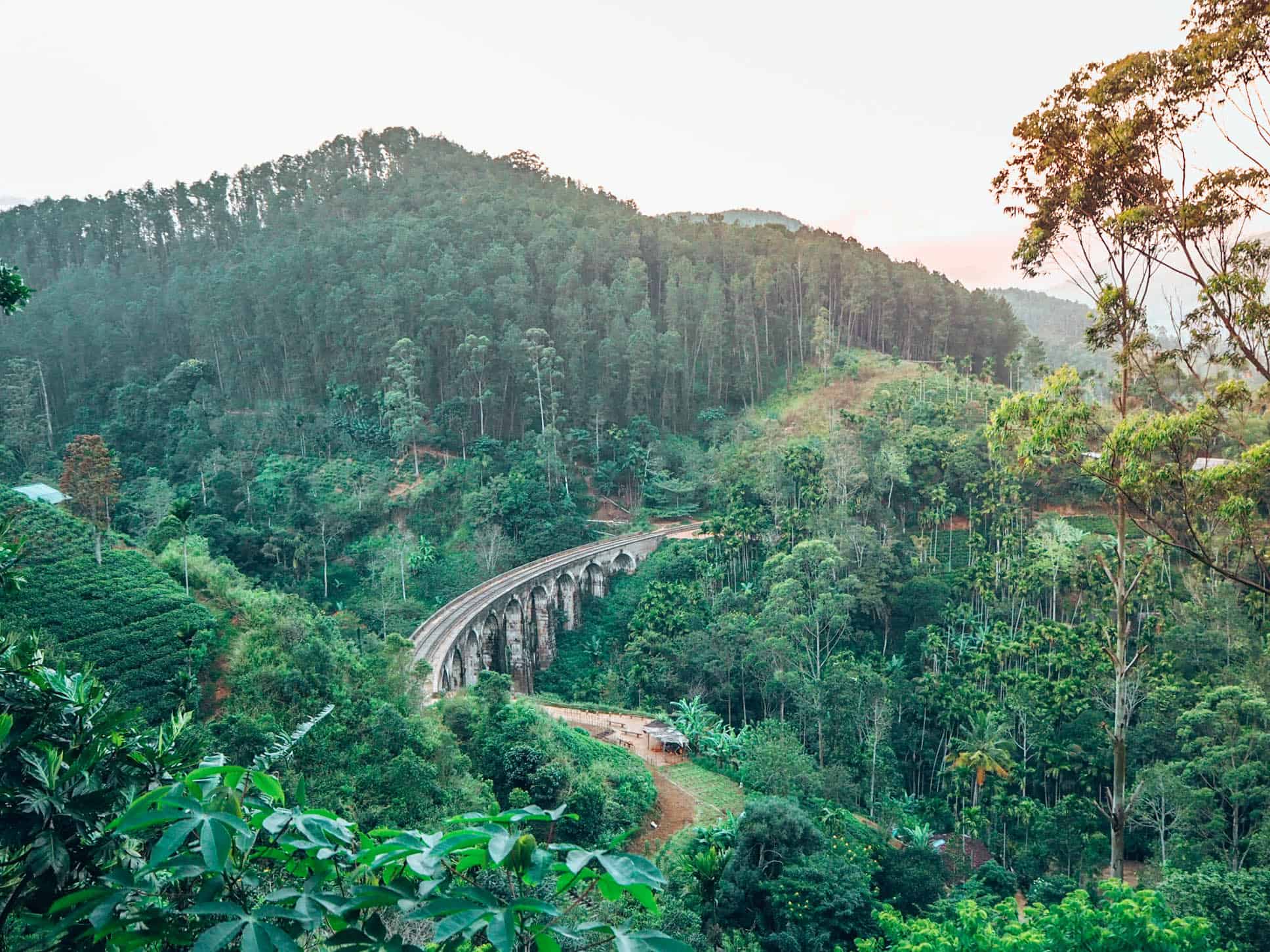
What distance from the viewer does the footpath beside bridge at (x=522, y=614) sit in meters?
26.8

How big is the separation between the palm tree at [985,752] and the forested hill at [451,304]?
1152 inches

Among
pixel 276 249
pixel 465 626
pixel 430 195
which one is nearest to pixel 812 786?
pixel 465 626

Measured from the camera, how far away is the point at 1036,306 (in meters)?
142

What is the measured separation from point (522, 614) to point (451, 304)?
84.3 feet

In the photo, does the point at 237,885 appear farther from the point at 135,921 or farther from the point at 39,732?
the point at 39,732

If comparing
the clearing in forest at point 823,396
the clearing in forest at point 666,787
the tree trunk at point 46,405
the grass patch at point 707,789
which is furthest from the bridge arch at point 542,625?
the tree trunk at point 46,405

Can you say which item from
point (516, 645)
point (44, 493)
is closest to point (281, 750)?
point (516, 645)

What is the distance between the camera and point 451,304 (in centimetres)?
5044

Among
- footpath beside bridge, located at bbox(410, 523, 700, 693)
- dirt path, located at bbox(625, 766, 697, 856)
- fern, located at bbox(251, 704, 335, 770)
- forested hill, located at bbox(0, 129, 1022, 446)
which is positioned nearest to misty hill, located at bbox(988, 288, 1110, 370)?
forested hill, located at bbox(0, 129, 1022, 446)

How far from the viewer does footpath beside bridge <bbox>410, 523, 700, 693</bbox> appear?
26.8m

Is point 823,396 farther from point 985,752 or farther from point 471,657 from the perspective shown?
point 985,752

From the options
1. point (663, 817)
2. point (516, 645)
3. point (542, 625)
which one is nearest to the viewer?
point (663, 817)

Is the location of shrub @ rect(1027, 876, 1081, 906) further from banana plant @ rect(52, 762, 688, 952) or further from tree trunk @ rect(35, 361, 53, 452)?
tree trunk @ rect(35, 361, 53, 452)

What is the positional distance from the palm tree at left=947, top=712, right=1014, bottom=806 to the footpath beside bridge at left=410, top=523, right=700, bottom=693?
1522cm
